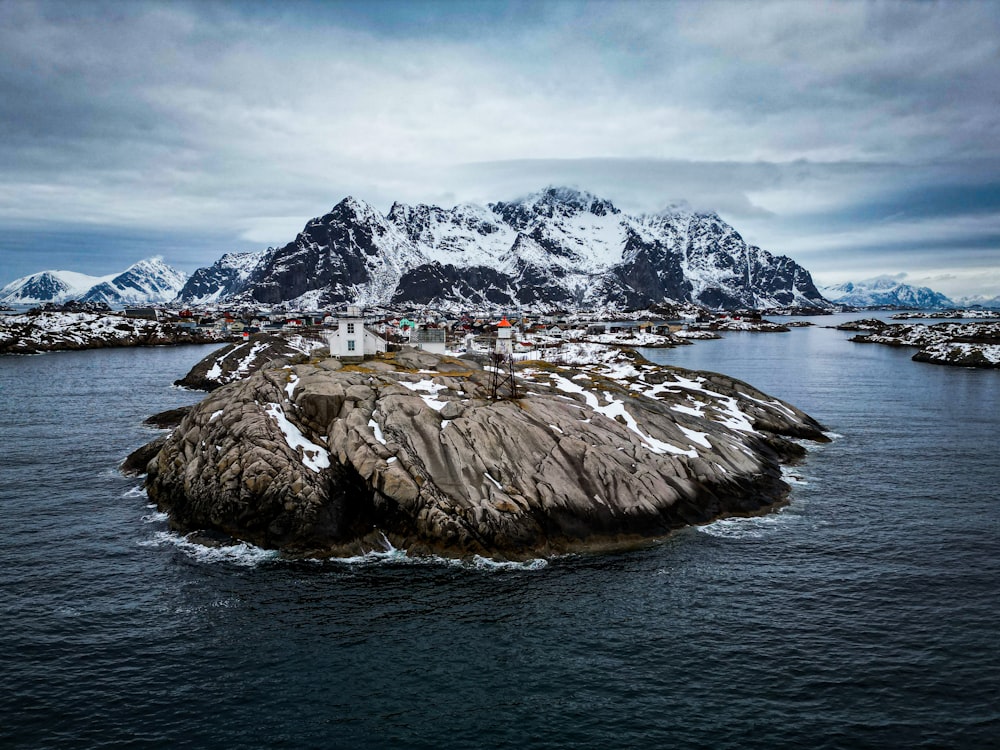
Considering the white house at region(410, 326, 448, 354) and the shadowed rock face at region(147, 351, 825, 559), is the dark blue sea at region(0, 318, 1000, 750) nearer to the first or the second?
the shadowed rock face at region(147, 351, 825, 559)

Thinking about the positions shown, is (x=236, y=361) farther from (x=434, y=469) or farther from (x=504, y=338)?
(x=434, y=469)

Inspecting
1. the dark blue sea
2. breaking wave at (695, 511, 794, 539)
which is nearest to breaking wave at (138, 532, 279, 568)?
the dark blue sea

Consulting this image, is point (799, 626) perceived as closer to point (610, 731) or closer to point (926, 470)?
point (610, 731)

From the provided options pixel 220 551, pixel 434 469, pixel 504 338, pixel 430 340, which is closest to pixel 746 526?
pixel 434 469

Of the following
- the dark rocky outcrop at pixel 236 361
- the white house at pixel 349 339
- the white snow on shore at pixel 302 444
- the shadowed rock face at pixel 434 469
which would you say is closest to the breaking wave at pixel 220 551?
the shadowed rock face at pixel 434 469

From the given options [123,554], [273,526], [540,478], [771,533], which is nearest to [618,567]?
[540,478]

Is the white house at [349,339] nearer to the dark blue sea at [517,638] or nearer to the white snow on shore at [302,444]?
the white snow on shore at [302,444]
